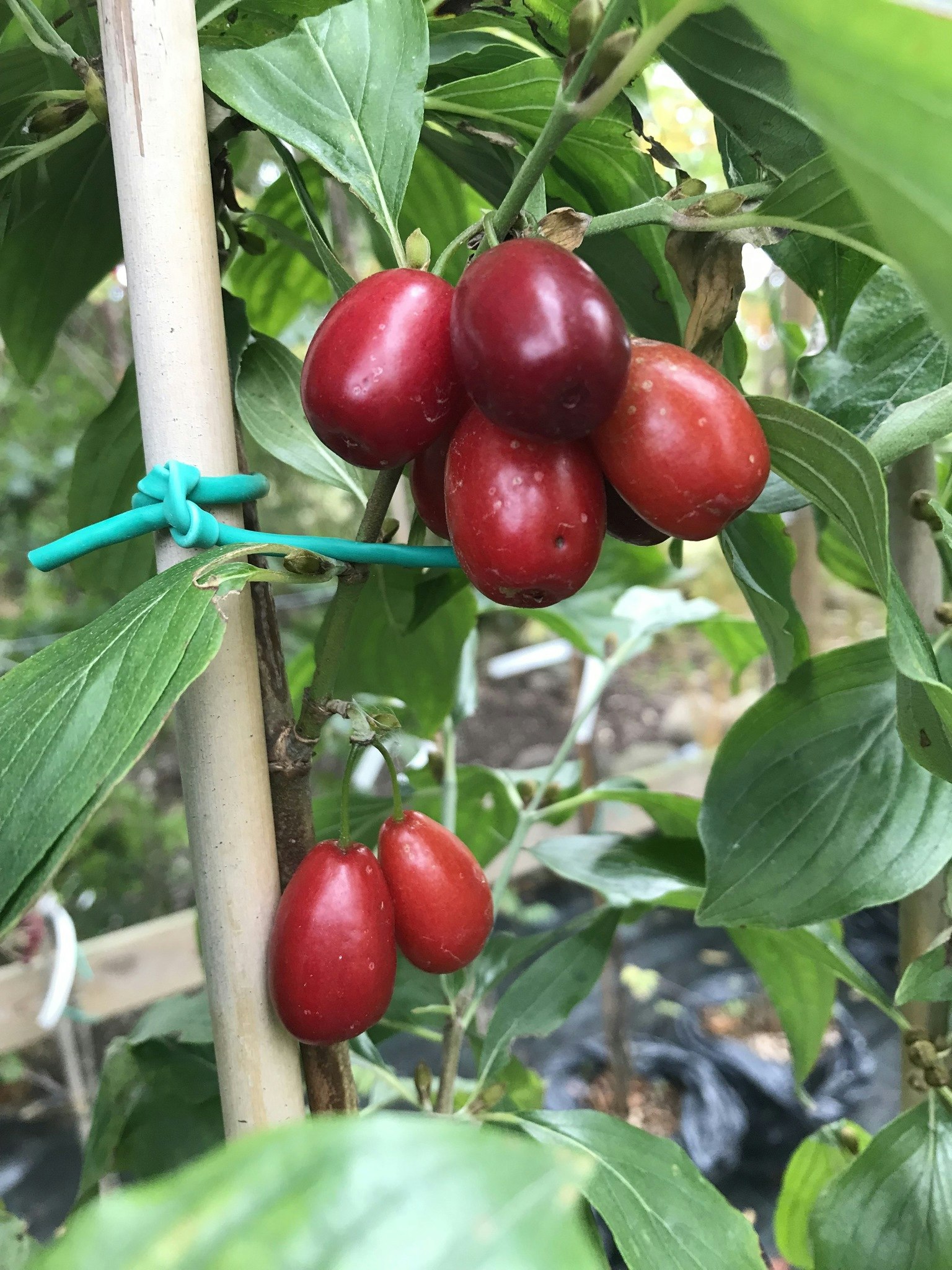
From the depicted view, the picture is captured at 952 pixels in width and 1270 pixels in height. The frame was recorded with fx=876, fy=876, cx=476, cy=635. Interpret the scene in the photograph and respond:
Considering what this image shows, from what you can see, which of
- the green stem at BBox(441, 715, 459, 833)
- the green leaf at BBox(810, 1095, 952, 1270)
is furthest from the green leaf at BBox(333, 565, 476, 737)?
the green leaf at BBox(810, 1095, 952, 1270)

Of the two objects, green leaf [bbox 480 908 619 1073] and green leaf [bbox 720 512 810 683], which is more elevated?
green leaf [bbox 720 512 810 683]

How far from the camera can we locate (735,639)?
35.1 inches

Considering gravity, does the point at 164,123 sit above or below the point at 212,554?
above

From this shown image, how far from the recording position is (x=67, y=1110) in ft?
4.44

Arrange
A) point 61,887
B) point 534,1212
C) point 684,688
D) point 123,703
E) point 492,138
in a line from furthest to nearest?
1. point 684,688
2. point 61,887
3. point 492,138
4. point 123,703
5. point 534,1212

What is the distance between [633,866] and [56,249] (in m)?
0.54

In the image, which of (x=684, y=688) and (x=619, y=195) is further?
(x=684, y=688)

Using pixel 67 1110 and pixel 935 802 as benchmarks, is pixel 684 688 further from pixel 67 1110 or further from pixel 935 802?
pixel 935 802

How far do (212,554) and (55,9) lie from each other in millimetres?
430

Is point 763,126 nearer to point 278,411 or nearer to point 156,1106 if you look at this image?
point 278,411

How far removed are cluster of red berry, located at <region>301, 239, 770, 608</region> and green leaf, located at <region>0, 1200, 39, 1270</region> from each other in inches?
Answer: 16.2

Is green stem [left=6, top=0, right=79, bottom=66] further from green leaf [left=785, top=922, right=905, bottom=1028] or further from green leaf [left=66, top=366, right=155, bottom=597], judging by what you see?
green leaf [left=785, top=922, right=905, bottom=1028]

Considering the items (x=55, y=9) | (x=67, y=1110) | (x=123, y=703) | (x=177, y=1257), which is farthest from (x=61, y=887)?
(x=177, y=1257)

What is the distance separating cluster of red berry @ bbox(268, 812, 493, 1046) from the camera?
1.07ft
